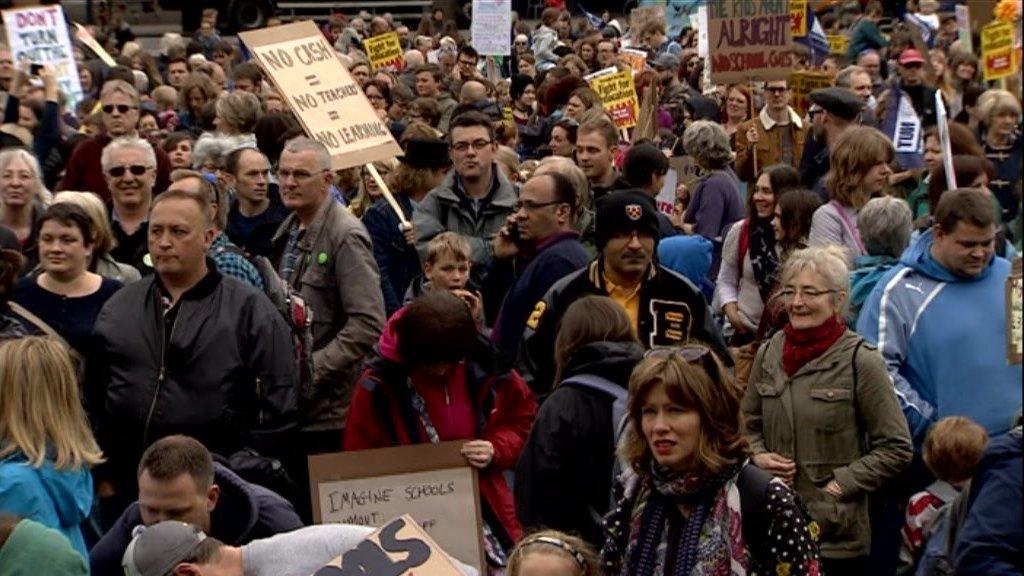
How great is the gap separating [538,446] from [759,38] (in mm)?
6958

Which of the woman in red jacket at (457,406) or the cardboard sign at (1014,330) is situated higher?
the cardboard sign at (1014,330)

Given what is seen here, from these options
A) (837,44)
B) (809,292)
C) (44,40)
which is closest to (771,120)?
(44,40)

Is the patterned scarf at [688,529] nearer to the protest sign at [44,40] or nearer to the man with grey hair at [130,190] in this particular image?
the man with grey hair at [130,190]

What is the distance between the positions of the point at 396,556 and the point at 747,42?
8.16 m

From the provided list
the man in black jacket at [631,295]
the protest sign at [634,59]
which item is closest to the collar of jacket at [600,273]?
the man in black jacket at [631,295]

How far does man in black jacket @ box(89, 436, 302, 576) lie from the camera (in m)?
5.46

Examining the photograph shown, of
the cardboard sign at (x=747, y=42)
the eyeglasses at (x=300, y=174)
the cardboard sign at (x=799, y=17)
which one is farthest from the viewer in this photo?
the cardboard sign at (x=799, y=17)

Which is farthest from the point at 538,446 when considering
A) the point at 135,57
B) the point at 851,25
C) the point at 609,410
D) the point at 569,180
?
the point at 851,25

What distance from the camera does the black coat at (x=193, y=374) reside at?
22.1 feet

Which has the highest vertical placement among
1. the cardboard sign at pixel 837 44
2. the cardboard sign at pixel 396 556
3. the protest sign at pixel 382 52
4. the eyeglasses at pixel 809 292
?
the eyeglasses at pixel 809 292

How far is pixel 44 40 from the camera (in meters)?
14.4

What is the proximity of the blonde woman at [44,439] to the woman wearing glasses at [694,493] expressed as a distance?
1.67 meters

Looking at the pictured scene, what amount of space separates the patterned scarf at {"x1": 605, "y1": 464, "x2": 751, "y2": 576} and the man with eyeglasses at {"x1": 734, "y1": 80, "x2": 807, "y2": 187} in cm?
763

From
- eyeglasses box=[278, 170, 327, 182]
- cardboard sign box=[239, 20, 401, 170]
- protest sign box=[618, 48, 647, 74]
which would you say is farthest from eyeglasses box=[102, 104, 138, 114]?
protest sign box=[618, 48, 647, 74]
